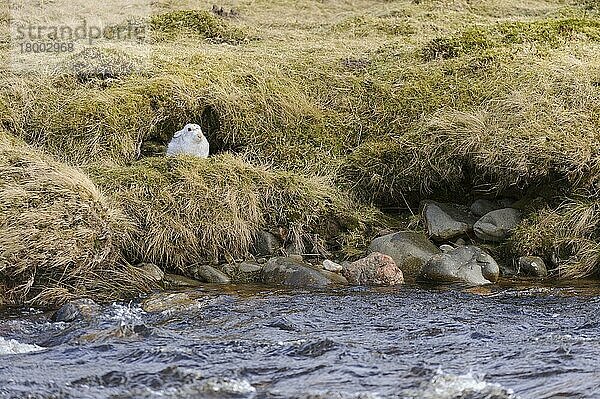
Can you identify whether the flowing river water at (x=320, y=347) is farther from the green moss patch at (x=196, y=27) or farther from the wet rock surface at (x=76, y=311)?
the green moss patch at (x=196, y=27)

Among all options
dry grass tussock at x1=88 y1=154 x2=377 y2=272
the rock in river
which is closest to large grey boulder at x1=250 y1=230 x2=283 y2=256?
dry grass tussock at x1=88 y1=154 x2=377 y2=272

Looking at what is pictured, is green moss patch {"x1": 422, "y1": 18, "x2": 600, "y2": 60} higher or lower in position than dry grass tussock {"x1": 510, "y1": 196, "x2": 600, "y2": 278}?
higher

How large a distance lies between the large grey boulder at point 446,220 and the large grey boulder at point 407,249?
185 mm

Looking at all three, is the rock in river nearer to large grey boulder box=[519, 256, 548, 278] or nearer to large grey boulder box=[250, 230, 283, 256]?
large grey boulder box=[250, 230, 283, 256]

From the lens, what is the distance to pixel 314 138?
8.69 metres

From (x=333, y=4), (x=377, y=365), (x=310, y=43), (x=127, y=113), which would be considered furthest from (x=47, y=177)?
(x=333, y=4)

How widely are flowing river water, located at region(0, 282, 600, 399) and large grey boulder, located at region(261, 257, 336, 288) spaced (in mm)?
→ 214

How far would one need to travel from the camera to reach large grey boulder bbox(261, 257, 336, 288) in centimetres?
643

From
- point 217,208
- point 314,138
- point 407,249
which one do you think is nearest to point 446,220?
point 407,249

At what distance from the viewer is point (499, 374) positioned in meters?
4.16

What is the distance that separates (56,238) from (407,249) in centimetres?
287

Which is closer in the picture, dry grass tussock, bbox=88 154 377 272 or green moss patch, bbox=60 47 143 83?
dry grass tussock, bbox=88 154 377 272

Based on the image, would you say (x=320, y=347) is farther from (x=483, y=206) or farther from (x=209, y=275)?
(x=483, y=206)

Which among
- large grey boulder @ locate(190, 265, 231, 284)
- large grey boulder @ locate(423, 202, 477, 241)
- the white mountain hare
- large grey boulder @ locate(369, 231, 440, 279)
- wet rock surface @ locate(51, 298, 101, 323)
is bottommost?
large grey boulder @ locate(190, 265, 231, 284)
